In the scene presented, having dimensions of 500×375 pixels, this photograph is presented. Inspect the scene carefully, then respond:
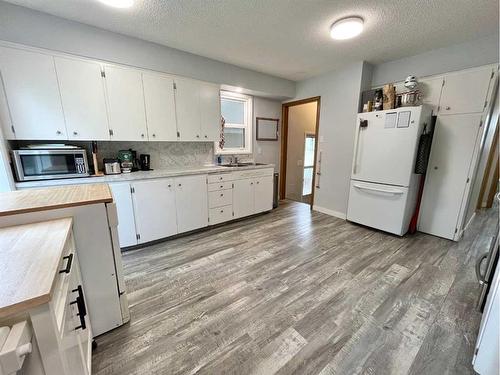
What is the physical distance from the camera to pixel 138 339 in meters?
1.50

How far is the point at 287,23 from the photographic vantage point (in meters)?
2.25

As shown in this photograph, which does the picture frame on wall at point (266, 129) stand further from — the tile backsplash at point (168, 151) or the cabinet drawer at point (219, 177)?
the cabinet drawer at point (219, 177)

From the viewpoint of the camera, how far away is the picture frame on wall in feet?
14.6

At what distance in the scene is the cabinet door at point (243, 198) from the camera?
352 centimetres

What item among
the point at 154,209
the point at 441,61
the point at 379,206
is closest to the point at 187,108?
the point at 154,209

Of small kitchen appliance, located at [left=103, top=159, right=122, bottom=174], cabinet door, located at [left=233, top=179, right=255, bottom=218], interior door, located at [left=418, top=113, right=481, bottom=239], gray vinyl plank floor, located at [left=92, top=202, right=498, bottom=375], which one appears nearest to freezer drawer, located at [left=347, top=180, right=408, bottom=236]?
gray vinyl plank floor, located at [left=92, top=202, right=498, bottom=375]

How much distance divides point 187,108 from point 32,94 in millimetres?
1586

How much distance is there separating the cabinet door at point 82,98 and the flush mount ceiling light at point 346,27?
2630mm

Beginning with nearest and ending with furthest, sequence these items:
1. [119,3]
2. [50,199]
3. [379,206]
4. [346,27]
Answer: [50,199], [119,3], [346,27], [379,206]

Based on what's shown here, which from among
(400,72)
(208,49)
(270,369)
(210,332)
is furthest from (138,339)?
(400,72)

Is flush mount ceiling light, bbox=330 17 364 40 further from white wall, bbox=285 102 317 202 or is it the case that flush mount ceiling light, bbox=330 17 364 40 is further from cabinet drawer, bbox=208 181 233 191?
white wall, bbox=285 102 317 202

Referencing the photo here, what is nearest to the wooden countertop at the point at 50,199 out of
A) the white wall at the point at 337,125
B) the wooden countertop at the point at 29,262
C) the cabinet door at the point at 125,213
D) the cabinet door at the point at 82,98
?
the wooden countertop at the point at 29,262

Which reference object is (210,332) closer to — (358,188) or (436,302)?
(436,302)

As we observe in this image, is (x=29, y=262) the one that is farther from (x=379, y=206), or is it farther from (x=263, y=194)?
(x=379, y=206)
